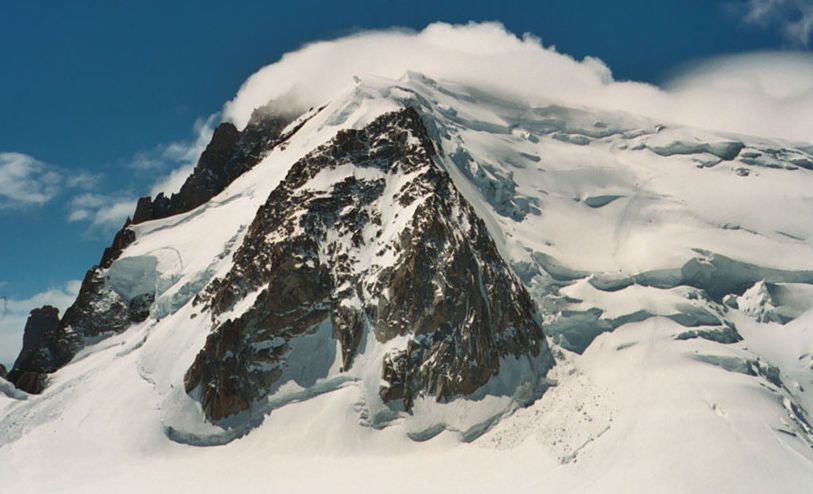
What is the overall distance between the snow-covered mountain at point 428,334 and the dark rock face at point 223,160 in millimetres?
10843

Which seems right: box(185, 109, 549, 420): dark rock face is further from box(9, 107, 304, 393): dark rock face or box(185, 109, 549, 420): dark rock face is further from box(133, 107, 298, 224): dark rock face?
box(133, 107, 298, 224): dark rock face

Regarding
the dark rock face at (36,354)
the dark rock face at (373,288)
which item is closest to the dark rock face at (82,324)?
the dark rock face at (36,354)

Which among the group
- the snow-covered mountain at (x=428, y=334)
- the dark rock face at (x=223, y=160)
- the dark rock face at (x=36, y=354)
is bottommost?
the snow-covered mountain at (x=428, y=334)

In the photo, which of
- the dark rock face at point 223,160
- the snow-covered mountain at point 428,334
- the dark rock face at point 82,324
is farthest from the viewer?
the dark rock face at point 223,160

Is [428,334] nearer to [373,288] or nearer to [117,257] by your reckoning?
[373,288]

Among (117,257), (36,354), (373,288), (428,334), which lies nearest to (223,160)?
(117,257)

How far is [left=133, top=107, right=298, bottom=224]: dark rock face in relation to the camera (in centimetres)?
11250

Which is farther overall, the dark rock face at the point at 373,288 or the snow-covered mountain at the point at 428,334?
the dark rock face at the point at 373,288

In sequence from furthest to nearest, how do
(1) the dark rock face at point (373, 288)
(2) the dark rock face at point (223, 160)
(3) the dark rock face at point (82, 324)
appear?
(2) the dark rock face at point (223, 160), (3) the dark rock face at point (82, 324), (1) the dark rock face at point (373, 288)

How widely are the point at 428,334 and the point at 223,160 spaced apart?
2378 inches

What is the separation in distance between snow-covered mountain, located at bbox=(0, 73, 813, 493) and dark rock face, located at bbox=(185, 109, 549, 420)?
0.22 metres

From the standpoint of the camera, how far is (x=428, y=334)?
235 feet

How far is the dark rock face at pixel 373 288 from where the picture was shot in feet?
234

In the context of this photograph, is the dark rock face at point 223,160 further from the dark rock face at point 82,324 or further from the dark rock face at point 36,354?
the dark rock face at point 36,354
